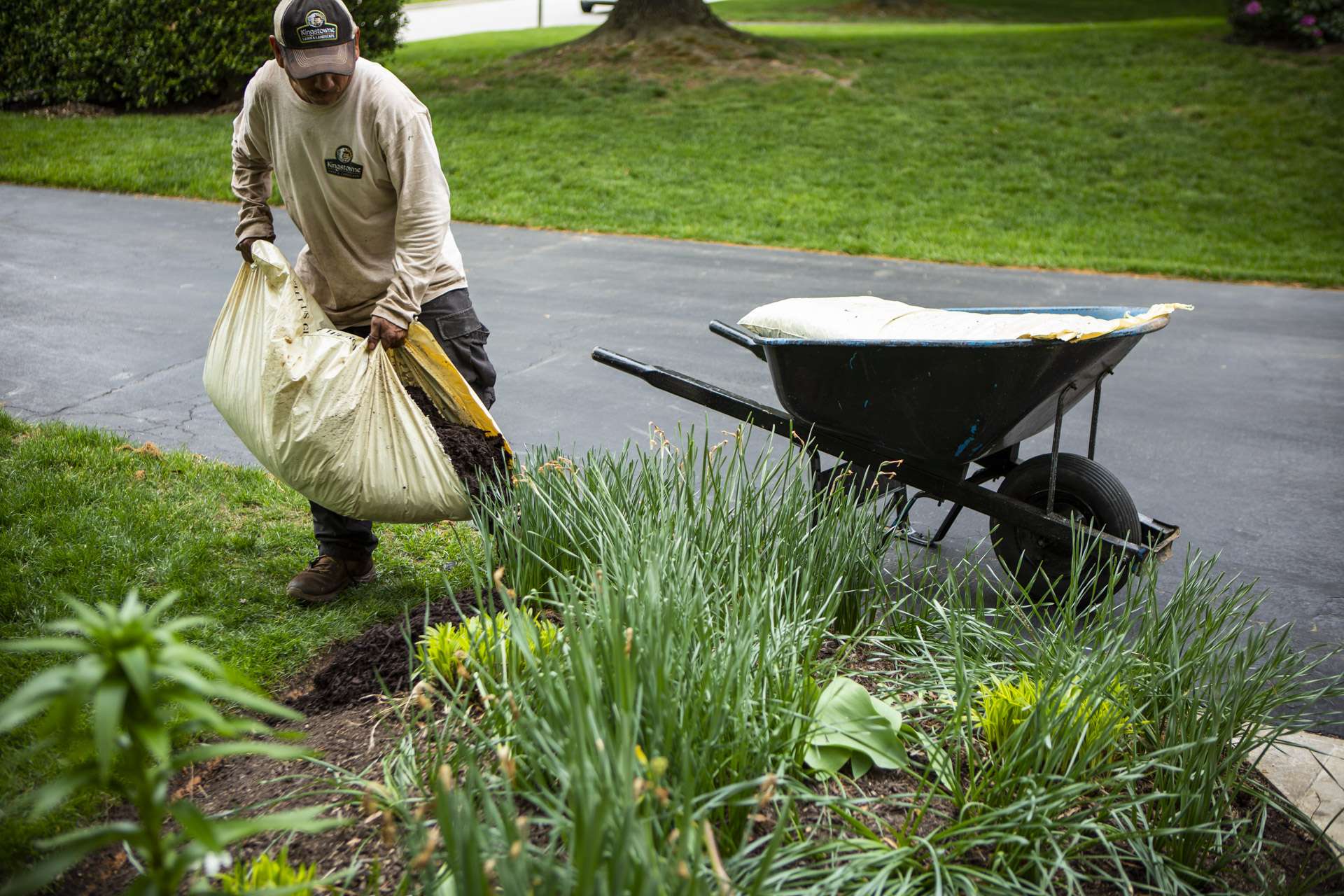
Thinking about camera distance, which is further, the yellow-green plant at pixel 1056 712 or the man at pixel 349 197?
the man at pixel 349 197

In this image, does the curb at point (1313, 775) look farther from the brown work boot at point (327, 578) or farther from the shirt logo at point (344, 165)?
the shirt logo at point (344, 165)

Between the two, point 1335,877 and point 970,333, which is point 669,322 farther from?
point 1335,877

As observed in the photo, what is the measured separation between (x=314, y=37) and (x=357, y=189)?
1.65 ft

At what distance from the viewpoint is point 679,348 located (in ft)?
24.3

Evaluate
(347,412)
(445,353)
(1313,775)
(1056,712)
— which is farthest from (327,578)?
(1313,775)

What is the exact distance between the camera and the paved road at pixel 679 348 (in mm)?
5316

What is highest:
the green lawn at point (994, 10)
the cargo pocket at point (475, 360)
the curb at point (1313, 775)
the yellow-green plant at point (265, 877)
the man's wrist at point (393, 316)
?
the green lawn at point (994, 10)

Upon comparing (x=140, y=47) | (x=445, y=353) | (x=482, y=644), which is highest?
(x=140, y=47)

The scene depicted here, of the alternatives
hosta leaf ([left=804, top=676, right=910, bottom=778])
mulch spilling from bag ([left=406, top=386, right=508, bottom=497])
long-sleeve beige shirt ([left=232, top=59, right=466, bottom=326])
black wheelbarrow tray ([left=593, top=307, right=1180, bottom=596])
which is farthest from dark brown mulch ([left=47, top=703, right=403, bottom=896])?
black wheelbarrow tray ([left=593, top=307, right=1180, bottom=596])

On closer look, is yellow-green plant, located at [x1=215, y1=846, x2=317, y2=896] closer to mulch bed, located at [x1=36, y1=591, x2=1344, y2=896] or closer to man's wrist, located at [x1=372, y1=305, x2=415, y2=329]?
mulch bed, located at [x1=36, y1=591, x2=1344, y2=896]

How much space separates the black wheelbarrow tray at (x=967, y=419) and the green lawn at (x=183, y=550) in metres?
1.20

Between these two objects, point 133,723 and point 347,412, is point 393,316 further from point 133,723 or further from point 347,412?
point 133,723

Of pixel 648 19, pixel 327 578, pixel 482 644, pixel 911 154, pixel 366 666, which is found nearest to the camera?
pixel 482 644

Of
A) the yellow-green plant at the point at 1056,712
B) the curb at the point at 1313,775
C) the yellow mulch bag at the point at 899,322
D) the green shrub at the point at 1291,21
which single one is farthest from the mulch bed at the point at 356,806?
the green shrub at the point at 1291,21
